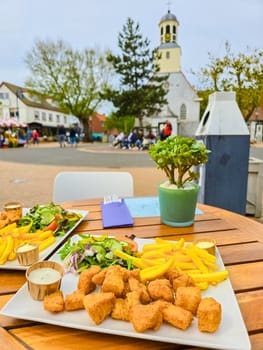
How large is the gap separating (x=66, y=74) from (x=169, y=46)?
52.2 ft

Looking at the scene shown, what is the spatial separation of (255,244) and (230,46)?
36.0ft

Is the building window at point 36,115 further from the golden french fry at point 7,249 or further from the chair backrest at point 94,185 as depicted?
the golden french fry at point 7,249

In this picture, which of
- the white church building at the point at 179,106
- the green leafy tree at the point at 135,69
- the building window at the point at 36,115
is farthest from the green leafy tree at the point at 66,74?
the building window at the point at 36,115

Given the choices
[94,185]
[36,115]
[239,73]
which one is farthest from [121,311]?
[36,115]

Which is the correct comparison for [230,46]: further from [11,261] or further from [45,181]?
[11,261]

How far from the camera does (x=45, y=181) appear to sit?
5879mm

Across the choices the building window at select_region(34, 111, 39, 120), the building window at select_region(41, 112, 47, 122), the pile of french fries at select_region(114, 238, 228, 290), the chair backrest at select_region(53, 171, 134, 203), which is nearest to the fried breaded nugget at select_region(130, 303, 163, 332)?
the pile of french fries at select_region(114, 238, 228, 290)

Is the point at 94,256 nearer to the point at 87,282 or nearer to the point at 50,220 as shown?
the point at 87,282

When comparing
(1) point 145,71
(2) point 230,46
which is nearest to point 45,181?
(2) point 230,46

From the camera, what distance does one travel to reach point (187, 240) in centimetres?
103

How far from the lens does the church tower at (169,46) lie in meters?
30.8

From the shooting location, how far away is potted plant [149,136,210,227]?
1.09 meters

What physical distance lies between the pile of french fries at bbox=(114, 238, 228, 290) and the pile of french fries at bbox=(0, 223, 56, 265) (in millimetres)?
335

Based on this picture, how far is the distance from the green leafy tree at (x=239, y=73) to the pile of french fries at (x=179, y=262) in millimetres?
8970
